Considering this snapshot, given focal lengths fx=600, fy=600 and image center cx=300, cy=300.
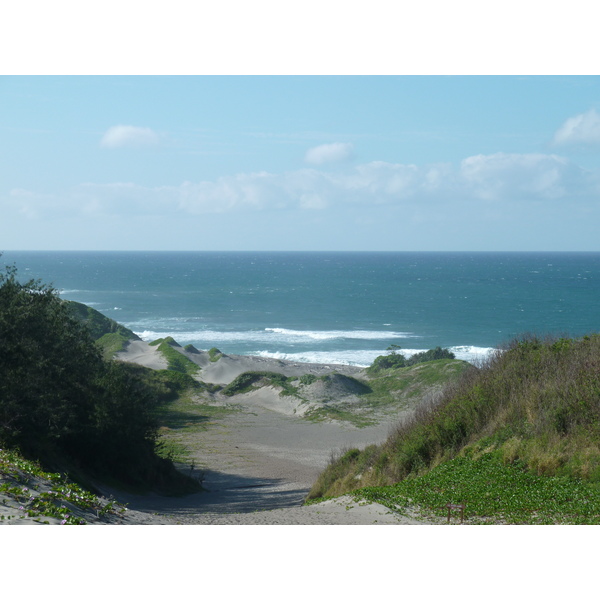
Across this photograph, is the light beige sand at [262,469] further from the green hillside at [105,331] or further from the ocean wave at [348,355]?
the ocean wave at [348,355]

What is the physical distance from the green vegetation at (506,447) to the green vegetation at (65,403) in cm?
654

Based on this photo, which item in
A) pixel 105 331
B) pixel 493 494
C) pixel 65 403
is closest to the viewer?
pixel 493 494

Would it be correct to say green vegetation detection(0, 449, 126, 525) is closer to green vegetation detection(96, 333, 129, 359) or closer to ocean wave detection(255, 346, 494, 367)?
green vegetation detection(96, 333, 129, 359)

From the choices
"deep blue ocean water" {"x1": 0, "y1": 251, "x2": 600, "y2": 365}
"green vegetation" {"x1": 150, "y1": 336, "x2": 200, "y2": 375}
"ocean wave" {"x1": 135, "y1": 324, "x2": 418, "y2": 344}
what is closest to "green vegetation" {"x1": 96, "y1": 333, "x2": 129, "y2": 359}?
"green vegetation" {"x1": 150, "y1": 336, "x2": 200, "y2": 375}

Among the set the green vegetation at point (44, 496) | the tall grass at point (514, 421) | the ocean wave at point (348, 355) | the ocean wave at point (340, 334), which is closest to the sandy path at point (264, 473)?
A: the tall grass at point (514, 421)

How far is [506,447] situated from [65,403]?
13.0 m

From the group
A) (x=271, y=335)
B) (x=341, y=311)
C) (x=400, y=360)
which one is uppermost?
(x=341, y=311)

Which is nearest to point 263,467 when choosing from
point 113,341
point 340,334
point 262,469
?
point 262,469

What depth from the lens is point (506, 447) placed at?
1502cm

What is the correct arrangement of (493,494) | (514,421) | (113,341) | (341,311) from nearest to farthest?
(493,494) < (514,421) < (113,341) < (341,311)

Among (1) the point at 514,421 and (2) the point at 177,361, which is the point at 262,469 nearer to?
(1) the point at 514,421

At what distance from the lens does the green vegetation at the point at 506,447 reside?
12672 mm

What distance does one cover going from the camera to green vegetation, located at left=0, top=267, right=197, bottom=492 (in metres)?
16.6

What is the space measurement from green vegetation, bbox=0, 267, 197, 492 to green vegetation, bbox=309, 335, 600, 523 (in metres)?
6.54
